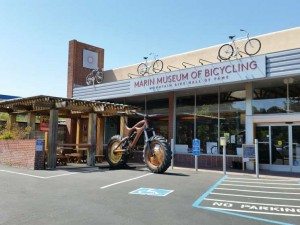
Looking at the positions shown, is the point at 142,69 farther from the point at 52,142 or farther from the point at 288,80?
the point at 288,80

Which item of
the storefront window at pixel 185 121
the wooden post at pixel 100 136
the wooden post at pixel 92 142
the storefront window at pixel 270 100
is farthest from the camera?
the wooden post at pixel 100 136

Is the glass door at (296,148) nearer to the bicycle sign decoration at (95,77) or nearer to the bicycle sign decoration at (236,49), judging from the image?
the bicycle sign decoration at (236,49)

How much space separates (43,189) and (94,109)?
28.0 ft

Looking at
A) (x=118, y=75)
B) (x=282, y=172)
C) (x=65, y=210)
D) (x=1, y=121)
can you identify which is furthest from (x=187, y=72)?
(x=1, y=121)

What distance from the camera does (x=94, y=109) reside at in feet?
58.9

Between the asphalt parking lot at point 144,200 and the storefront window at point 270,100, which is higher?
the storefront window at point 270,100

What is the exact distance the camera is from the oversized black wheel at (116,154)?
52.8 ft

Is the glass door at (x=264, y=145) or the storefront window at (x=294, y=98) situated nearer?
the storefront window at (x=294, y=98)

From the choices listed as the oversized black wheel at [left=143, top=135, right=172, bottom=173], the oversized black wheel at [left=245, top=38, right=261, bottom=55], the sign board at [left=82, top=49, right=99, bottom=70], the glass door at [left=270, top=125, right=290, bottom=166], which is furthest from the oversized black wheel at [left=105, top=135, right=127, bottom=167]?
the sign board at [left=82, top=49, right=99, bottom=70]

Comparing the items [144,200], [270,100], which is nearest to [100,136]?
[270,100]

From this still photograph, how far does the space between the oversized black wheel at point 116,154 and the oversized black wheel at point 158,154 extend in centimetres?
192

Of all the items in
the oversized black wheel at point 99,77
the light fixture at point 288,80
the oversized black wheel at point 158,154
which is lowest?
the oversized black wheel at point 158,154

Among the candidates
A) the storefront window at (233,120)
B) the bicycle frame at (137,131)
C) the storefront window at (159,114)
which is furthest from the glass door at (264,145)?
the storefront window at (159,114)

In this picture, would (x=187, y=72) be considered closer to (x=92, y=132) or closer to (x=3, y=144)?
(x=92, y=132)
